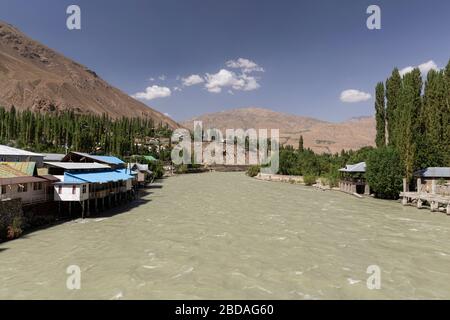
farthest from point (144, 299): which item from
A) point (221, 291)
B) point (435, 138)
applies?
point (435, 138)

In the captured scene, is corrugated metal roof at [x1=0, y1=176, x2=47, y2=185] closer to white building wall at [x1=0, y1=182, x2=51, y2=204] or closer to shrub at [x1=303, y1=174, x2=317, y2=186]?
white building wall at [x1=0, y1=182, x2=51, y2=204]

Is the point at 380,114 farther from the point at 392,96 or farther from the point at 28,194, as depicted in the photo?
the point at 28,194

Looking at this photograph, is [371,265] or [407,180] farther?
[407,180]

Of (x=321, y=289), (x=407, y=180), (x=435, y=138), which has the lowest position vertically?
(x=321, y=289)

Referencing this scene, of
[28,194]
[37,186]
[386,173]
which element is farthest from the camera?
[386,173]

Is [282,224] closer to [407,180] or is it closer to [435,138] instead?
[407,180]

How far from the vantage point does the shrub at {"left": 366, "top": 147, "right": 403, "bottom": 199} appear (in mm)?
51844

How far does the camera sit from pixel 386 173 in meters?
52.3

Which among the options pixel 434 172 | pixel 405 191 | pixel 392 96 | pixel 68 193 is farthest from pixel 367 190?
pixel 68 193

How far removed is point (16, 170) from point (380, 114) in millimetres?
66800

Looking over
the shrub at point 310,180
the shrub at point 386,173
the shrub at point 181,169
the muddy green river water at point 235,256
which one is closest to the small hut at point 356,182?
the shrub at point 386,173

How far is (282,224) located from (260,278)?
55.6ft

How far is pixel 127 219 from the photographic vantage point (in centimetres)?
3912
